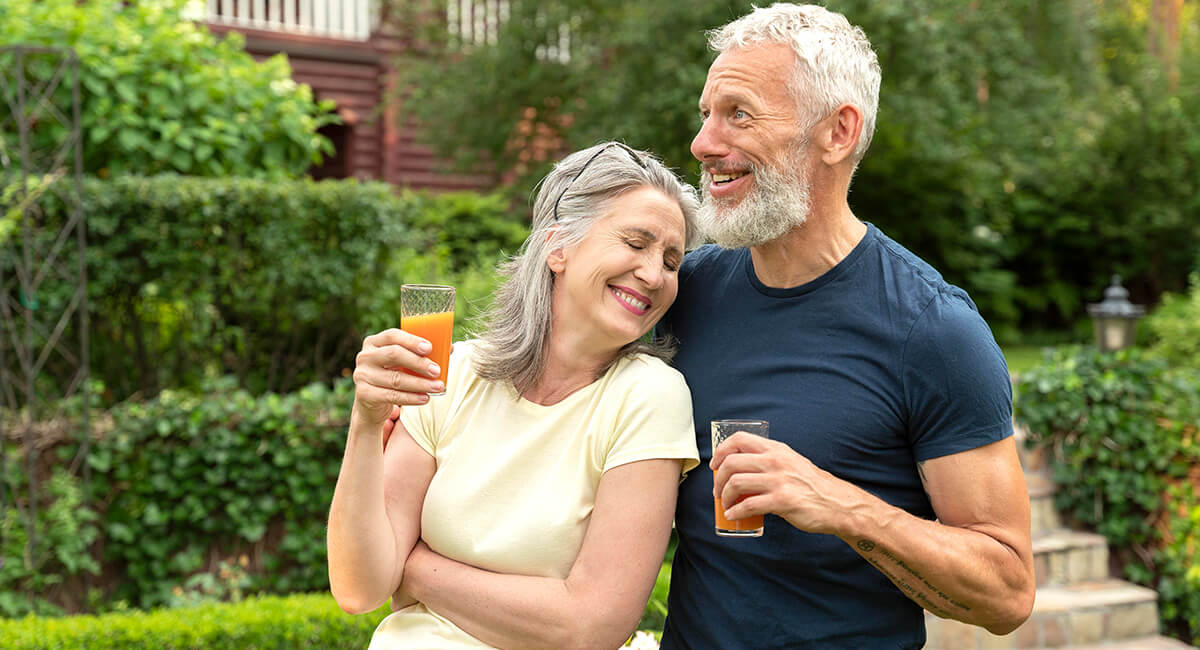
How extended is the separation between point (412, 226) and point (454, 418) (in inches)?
253

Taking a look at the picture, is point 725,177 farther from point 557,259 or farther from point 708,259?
point 557,259

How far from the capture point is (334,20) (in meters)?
12.3

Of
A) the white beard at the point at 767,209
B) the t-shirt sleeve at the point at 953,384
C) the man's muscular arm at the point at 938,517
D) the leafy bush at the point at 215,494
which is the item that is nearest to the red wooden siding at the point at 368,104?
the leafy bush at the point at 215,494

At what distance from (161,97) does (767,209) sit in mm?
5076

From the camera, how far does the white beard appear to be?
2.29m

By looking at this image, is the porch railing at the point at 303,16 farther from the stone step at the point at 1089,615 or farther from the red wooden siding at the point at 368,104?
the stone step at the point at 1089,615

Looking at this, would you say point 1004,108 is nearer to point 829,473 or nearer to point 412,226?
point 412,226

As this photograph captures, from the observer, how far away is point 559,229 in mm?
2418

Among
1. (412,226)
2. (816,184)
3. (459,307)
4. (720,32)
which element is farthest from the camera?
(412,226)

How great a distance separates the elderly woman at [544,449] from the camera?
2.16 m

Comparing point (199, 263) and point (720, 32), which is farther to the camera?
point (199, 263)

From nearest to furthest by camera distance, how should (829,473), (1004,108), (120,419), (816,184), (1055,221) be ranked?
(829,473) < (816,184) < (120,419) < (1004,108) < (1055,221)

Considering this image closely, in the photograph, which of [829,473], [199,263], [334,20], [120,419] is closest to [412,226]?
[199,263]

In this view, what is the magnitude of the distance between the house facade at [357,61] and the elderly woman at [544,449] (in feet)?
31.4
